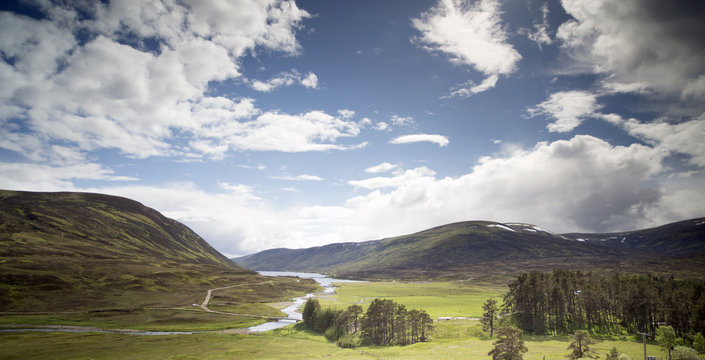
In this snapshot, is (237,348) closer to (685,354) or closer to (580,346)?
(580,346)

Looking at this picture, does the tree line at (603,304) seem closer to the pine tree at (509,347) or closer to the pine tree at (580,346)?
the pine tree at (580,346)

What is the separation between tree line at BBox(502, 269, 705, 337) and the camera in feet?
302

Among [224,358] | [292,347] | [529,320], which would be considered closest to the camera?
[224,358]

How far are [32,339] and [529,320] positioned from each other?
506 feet

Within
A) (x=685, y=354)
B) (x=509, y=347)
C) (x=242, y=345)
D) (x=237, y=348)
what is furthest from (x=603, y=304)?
(x=237, y=348)

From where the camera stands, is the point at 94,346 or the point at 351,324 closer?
the point at 94,346

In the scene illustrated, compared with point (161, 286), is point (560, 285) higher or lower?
higher

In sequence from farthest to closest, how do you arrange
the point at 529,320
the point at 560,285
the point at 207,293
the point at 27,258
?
the point at 207,293, the point at 27,258, the point at 560,285, the point at 529,320

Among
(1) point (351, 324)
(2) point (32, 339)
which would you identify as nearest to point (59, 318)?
(2) point (32, 339)

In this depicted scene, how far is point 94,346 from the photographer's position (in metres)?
86.2

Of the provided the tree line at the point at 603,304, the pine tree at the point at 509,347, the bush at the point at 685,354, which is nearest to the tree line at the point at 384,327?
the tree line at the point at 603,304

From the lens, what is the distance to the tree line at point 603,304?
92.2m

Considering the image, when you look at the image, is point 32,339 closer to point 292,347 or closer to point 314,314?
point 292,347

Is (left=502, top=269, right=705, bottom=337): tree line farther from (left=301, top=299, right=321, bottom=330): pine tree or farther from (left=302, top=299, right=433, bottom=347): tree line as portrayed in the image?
(left=301, top=299, right=321, bottom=330): pine tree
